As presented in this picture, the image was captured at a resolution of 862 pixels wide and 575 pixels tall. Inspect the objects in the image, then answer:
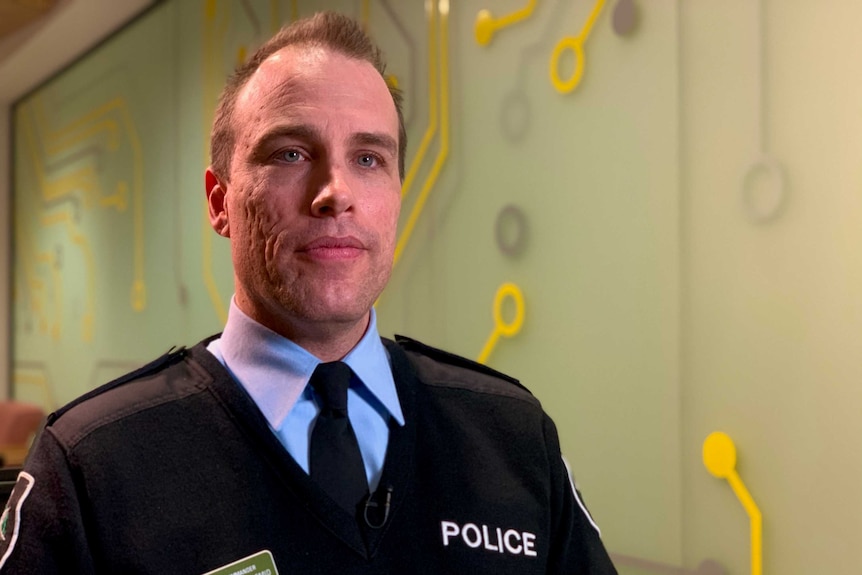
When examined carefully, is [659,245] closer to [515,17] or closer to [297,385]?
[515,17]

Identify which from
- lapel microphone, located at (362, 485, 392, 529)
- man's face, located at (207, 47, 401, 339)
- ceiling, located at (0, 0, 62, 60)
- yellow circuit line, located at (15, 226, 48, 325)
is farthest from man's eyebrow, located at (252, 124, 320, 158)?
yellow circuit line, located at (15, 226, 48, 325)

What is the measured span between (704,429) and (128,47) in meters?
3.33

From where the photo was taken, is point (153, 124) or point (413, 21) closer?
point (413, 21)

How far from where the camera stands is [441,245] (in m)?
2.09

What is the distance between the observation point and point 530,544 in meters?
0.98

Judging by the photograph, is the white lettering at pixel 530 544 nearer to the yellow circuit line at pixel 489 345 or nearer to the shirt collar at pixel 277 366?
the shirt collar at pixel 277 366

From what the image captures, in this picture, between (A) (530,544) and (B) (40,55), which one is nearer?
(A) (530,544)

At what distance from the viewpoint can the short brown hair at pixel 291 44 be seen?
1.03 metres

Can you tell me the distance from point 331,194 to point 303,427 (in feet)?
0.91

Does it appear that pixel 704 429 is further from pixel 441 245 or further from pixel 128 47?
pixel 128 47

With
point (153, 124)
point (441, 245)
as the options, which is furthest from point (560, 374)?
point (153, 124)

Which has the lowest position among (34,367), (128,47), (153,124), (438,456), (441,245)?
(34,367)

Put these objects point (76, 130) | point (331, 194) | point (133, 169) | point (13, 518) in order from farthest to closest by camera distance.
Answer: point (76, 130) < point (133, 169) < point (331, 194) < point (13, 518)

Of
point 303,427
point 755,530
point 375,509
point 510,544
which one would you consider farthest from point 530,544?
point 755,530
